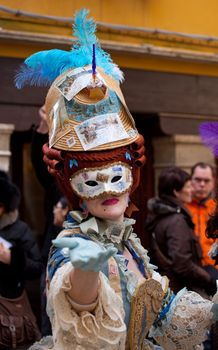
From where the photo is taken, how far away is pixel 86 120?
2658 mm

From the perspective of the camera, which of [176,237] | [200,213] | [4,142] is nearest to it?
[176,237]

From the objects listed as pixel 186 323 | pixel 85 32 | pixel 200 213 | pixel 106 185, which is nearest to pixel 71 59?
pixel 85 32

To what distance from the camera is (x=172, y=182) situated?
15.5 ft

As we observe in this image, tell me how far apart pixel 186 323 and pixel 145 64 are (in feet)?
12.4

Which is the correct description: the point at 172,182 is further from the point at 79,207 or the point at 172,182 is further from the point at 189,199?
the point at 79,207

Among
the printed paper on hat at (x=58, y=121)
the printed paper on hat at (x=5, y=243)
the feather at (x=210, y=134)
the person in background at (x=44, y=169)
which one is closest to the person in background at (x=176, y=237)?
the person in background at (x=44, y=169)

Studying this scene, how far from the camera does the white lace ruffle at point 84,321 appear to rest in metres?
2.28

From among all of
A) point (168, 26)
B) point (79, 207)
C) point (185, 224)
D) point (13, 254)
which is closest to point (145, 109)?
point (168, 26)

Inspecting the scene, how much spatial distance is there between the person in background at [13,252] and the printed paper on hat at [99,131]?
1.70m

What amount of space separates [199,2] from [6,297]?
3604 millimetres

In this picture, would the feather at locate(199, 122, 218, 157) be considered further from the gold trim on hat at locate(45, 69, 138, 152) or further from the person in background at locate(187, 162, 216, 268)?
the person in background at locate(187, 162, 216, 268)

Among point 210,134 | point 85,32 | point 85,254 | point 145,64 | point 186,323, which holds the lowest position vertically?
point 186,323

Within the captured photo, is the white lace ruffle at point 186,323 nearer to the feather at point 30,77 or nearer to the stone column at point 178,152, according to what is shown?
the feather at point 30,77

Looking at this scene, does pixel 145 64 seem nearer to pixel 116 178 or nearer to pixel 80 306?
pixel 116 178
